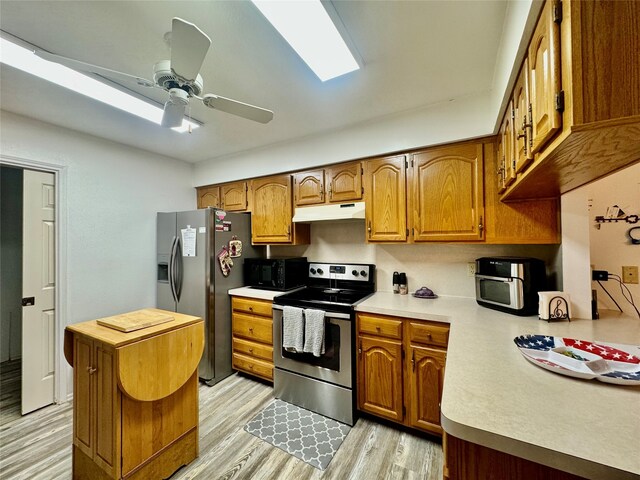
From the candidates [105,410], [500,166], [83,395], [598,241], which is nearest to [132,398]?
[105,410]

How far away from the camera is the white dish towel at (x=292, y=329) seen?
2.19 m

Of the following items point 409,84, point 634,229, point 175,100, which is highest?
point 409,84

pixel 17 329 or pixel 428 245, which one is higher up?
pixel 428 245

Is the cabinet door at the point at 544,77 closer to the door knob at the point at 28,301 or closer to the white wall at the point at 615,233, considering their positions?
the white wall at the point at 615,233

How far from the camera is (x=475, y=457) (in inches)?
31.3

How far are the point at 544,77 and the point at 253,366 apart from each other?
2.98 metres

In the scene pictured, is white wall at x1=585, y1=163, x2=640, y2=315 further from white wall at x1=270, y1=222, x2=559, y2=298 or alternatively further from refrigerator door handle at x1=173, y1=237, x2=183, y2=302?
refrigerator door handle at x1=173, y1=237, x2=183, y2=302

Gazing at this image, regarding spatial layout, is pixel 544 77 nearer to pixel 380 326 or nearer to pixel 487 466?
pixel 487 466

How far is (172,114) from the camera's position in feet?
4.90

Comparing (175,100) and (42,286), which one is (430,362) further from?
(42,286)

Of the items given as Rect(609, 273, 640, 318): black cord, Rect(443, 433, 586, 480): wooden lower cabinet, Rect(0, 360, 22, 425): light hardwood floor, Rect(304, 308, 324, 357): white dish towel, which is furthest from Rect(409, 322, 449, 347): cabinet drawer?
Rect(0, 360, 22, 425): light hardwood floor

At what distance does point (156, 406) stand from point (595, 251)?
301 centimetres

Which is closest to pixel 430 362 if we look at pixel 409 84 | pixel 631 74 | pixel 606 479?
pixel 606 479

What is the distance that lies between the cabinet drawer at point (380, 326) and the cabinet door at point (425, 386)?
158 millimetres
